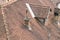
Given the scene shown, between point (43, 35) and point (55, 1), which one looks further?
point (55, 1)

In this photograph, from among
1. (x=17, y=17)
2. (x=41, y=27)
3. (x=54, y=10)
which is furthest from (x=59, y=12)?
(x=17, y=17)

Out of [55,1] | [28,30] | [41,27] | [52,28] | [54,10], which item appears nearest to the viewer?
[28,30]

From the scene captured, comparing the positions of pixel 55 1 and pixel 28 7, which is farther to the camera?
pixel 55 1

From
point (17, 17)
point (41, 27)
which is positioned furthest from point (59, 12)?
point (17, 17)

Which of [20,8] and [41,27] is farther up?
[20,8]

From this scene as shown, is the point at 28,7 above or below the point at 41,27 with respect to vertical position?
above

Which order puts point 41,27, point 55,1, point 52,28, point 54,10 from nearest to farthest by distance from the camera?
point 41,27 < point 52,28 < point 54,10 < point 55,1

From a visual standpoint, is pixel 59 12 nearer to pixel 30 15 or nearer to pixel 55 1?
pixel 30 15

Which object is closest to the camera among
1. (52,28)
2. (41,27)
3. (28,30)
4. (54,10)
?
(28,30)

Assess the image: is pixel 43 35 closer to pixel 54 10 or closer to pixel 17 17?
pixel 17 17
